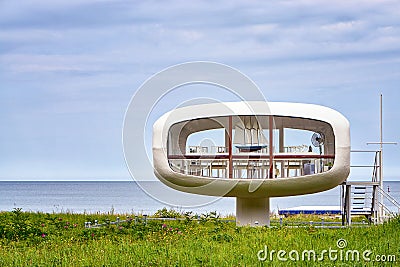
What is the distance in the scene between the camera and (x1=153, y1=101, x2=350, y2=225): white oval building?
54.9 ft

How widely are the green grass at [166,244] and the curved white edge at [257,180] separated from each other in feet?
4.01

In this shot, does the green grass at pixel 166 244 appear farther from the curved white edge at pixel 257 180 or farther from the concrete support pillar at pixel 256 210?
the concrete support pillar at pixel 256 210

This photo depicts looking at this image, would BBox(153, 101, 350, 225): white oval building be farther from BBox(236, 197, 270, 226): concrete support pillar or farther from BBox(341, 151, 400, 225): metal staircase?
BBox(341, 151, 400, 225): metal staircase

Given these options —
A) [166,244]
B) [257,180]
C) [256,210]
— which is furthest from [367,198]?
[166,244]

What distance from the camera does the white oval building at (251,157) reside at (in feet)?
54.9

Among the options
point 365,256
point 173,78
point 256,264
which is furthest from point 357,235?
point 173,78

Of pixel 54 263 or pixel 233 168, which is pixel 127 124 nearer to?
pixel 233 168

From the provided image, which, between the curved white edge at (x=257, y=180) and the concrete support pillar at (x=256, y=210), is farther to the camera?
the concrete support pillar at (x=256, y=210)

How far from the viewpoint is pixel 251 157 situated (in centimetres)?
1695

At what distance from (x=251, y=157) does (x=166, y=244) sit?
16.2 ft

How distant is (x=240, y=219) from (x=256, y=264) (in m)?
7.95

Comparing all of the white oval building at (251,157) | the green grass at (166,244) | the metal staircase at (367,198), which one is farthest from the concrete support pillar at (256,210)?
the metal staircase at (367,198)

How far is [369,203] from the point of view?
19.8 meters

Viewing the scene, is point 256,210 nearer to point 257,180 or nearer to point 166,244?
point 257,180
